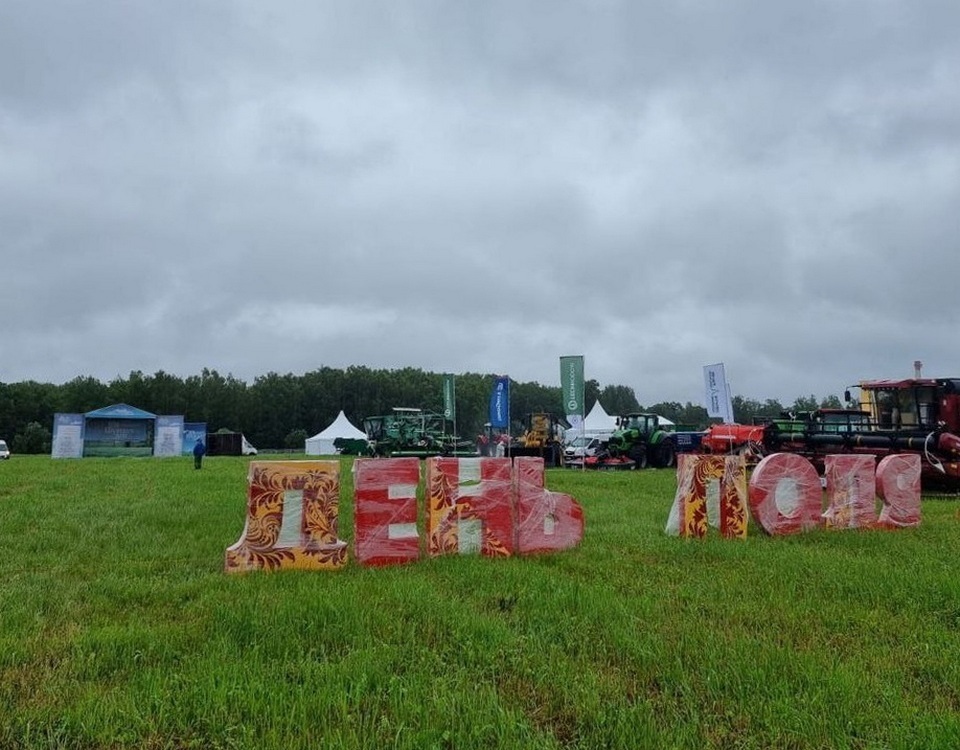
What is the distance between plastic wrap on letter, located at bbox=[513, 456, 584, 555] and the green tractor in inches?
764

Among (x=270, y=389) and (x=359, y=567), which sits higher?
(x=270, y=389)

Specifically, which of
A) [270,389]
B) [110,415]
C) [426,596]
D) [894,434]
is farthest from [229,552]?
[270,389]

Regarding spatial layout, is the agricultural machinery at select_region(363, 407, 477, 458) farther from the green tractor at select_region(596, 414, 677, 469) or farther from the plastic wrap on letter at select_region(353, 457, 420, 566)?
A: the plastic wrap on letter at select_region(353, 457, 420, 566)

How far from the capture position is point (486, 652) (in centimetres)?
383

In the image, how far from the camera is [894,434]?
15094 mm

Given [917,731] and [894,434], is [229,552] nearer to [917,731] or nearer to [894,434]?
[917,731]

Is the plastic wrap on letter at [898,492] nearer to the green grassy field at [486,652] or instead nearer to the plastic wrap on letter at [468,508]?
the green grassy field at [486,652]

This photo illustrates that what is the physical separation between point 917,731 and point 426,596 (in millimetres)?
3069

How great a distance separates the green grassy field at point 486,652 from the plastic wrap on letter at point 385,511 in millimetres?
241

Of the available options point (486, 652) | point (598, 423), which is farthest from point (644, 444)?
point (486, 652)

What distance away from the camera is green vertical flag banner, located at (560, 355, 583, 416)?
2684cm

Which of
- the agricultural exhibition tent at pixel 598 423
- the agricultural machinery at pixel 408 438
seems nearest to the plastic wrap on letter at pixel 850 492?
the agricultural machinery at pixel 408 438

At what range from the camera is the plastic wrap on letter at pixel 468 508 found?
22.4 ft

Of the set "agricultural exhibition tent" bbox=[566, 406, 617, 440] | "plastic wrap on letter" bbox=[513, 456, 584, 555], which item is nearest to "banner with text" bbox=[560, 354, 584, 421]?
"agricultural exhibition tent" bbox=[566, 406, 617, 440]
